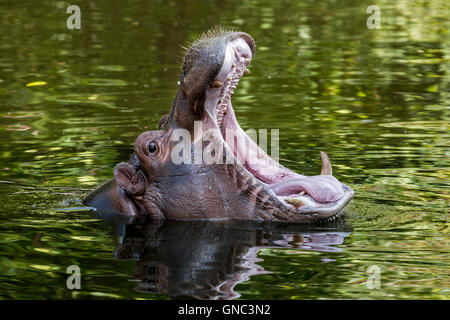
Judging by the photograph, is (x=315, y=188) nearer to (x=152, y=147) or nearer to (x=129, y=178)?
(x=152, y=147)

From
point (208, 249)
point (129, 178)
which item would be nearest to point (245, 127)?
point (129, 178)

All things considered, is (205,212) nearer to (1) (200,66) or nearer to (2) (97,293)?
(1) (200,66)

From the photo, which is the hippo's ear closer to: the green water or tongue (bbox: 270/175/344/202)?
the green water

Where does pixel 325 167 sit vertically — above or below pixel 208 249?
above

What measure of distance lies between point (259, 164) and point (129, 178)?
1.12m

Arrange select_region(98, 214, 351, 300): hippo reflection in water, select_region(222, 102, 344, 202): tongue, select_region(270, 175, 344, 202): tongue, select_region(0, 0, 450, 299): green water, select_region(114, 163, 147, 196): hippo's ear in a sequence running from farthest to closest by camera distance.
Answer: select_region(114, 163, 147, 196): hippo's ear → select_region(222, 102, 344, 202): tongue → select_region(270, 175, 344, 202): tongue → select_region(0, 0, 450, 299): green water → select_region(98, 214, 351, 300): hippo reflection in water

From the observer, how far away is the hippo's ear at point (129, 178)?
26.5 feet

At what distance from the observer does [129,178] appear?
8141 mm

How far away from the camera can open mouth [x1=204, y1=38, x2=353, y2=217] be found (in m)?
7.73

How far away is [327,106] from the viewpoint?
13742mm

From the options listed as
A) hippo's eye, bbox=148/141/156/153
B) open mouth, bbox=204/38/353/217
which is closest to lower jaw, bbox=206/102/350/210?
open mouth, bbox=204/38/353/217

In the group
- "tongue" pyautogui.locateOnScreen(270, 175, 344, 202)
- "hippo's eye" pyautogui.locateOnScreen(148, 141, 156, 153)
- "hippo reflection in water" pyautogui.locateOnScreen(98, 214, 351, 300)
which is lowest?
"hippo reflection in water" pyautogui.locateOnScreen(98, 214, 351, 300)

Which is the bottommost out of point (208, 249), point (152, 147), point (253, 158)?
point (208, 249)
